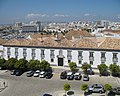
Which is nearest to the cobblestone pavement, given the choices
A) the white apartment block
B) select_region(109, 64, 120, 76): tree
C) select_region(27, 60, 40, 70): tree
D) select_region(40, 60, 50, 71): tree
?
select_region(109, 64, 120, 76): tree

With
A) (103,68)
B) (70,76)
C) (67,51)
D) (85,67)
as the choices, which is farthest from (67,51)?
(103,68)

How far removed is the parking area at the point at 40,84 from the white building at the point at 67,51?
396 centimetres

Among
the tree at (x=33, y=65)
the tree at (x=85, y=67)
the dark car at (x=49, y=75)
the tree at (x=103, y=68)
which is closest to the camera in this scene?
the dark car at (x=49, y=75)

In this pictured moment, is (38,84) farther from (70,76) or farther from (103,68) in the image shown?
(103,68)

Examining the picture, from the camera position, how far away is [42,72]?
4641 centimetres

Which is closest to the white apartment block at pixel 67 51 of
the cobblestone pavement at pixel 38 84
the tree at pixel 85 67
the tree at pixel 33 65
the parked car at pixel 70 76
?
the tree at pixel 85 67

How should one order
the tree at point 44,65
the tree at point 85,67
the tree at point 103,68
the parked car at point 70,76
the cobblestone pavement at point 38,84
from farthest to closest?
the tree at point 44,65 < the tree at point 85,67 < the tree at point 103,68 < the parked car at point 70,76 < the cobblestone pavement at point 38,84

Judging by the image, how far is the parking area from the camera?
3712 centimetres

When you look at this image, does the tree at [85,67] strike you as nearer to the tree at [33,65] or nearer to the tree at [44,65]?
the tree at [44,65]

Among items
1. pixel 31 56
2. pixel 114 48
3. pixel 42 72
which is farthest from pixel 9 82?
pixel 114 48

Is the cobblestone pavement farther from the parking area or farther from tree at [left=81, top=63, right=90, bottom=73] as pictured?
tree at [left=81, top=63, right=90, bottom=73]

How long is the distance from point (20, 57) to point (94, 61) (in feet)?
53.4

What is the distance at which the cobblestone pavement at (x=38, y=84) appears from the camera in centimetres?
3709

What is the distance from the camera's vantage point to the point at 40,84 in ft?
136
